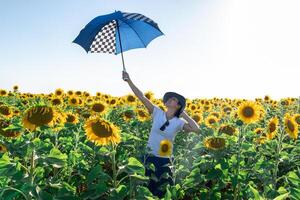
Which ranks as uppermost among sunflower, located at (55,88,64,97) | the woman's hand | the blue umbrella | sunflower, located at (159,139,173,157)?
the blue umbrella

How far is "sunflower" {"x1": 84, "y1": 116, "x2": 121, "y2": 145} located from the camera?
16.6ft

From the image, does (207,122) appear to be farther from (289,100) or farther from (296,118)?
(289,100)

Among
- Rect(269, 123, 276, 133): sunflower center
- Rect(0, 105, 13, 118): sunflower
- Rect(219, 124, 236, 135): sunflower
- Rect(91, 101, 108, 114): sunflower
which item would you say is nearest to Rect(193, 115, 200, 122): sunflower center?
Rect(91, 101, 108, 114): sunflower

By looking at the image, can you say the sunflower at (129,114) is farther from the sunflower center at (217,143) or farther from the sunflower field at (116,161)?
the sunflower center at (217,143)

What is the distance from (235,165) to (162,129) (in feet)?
4.91

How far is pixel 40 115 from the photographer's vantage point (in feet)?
15.3

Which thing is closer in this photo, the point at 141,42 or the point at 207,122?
the point at 141,42

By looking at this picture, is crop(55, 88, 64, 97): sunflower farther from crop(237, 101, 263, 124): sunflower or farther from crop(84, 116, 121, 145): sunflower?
crop(84, 116, 121, 145): sunflower

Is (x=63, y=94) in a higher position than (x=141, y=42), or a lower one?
lower

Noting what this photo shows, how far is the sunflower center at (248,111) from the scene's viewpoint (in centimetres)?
763

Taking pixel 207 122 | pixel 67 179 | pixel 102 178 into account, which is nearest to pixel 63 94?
pixel 207 122

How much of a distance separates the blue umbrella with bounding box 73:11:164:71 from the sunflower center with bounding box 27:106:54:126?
3351 millimetres

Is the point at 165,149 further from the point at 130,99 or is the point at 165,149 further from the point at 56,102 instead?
the point at 130,99

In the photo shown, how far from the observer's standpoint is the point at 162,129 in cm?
757
